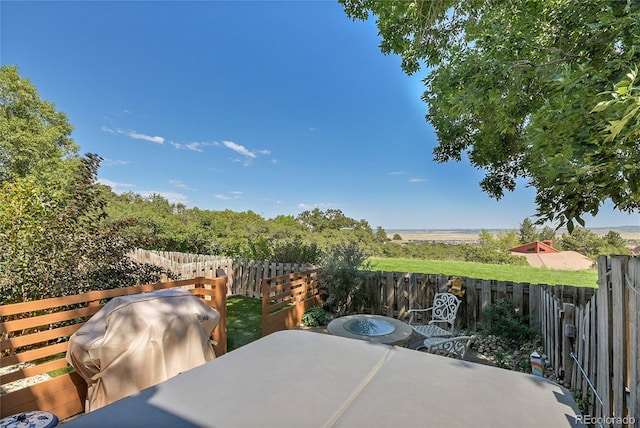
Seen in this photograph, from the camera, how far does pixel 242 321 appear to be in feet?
18.7

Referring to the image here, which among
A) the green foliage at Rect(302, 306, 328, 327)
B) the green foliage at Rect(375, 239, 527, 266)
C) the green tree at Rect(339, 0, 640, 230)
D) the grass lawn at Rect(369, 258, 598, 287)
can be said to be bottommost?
the green foliage at Rect(302, 306, 328, 327)

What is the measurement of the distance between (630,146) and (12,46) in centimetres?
1580

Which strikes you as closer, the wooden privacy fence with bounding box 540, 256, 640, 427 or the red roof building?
the wooden privacy fence with bounding box 540, 256, 640, 427

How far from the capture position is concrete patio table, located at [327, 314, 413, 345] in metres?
3.28

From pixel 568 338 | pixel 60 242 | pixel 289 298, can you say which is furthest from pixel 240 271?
pixel 568 338

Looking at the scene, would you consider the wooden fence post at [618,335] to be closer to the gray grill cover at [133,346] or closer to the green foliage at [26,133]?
the gray grill cover at [133,346]

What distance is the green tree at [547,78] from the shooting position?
1637 millimetres

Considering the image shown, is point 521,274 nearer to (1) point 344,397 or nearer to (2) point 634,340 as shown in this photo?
(2) point 634,340

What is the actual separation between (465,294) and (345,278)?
7.39ft

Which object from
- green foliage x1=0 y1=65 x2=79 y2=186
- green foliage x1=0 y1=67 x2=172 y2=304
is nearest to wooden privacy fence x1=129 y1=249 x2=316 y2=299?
green foliage x1=0 y1=67 x2=172 y2=304

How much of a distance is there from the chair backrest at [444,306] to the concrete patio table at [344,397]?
13.6ft

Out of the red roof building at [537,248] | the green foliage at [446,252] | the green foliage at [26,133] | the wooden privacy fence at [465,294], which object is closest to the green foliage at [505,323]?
the wooden privacy fence at [465,294]

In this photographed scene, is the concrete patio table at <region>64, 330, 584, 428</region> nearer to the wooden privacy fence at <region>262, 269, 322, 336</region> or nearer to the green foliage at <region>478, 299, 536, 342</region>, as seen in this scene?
the wooden privacy fence at <region>262, 269, 322, 336</region>

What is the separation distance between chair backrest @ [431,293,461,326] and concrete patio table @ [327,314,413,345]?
62.2 inches
